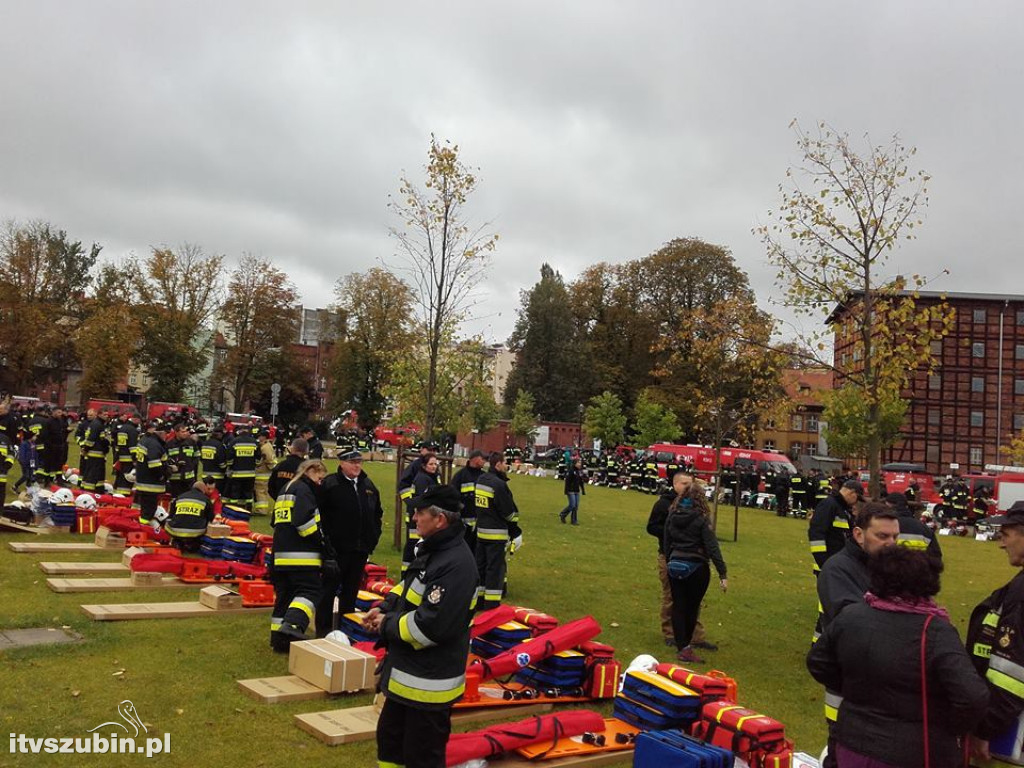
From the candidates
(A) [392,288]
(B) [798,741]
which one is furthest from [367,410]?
(B) [798,741]

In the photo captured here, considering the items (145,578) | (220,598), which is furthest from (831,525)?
(145,578)

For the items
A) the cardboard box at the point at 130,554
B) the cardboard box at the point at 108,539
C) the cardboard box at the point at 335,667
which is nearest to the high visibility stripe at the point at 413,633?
the cardboard box at the point at 335,667

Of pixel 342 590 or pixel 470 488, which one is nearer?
pixel 342 590

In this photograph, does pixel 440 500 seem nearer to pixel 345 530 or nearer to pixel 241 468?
pixel 345 530

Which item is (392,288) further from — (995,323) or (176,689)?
(176,689)

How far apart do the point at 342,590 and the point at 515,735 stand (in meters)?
3.57

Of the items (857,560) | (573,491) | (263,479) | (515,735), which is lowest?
(515,735)

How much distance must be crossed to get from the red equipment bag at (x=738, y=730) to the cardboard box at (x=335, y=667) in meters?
2.74

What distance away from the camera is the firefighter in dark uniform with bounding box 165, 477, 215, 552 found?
11.5 m

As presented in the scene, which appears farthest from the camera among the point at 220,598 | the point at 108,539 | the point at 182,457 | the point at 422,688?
the point at 182,457

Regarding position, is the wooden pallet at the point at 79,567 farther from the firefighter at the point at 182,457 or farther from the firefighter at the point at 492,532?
the firefighter at the point at 182,457

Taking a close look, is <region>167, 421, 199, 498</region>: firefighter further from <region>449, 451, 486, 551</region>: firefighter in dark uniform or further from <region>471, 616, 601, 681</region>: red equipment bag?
<region>471, 616, 601, 681</region>: red equipment bag

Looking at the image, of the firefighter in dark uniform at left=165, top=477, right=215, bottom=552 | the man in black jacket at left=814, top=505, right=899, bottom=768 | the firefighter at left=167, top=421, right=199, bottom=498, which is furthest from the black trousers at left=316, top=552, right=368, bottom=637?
the firefighter at left=167, top=421, right=199, bottom=498

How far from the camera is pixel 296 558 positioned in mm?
7523
